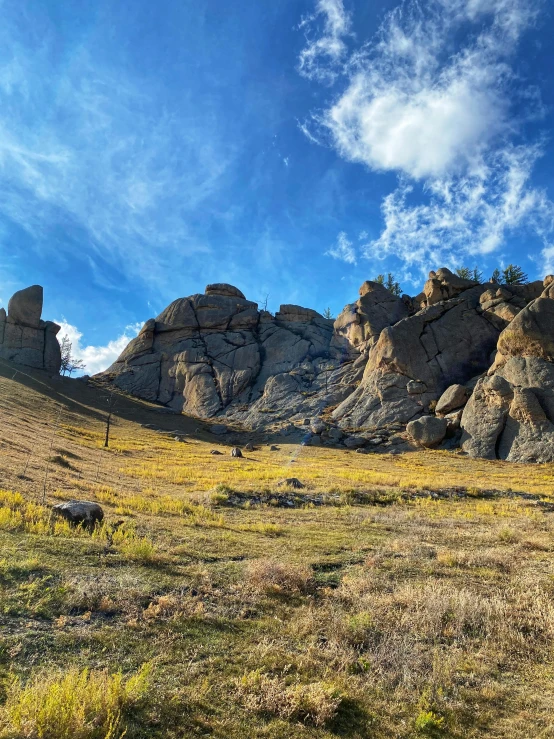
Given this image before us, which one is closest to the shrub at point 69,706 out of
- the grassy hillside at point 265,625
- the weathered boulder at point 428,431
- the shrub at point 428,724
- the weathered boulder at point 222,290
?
the grassy hillside at point 265,625

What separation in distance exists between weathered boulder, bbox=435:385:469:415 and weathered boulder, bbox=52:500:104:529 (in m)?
57.6

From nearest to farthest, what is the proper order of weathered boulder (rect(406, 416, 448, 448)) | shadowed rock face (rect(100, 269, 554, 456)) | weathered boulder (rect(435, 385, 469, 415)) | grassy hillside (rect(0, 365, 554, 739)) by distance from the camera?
grassy hillside (rect(0, 365, 554, 739)), weathered boulder (rect(406, 416, 448, 448)), shadowed rock face (rect(100, 269, 554, 456)), weathered boulder (rect(435, 385, 469, 415))

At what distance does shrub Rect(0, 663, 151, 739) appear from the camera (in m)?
4.35

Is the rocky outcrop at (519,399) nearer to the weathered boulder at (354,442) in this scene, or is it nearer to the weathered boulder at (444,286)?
the weathered boulder at (354,442)

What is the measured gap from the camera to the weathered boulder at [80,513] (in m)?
13.5

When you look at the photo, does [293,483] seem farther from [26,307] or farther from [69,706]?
[26,307]

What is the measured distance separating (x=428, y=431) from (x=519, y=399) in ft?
40.4

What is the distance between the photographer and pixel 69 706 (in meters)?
4.61

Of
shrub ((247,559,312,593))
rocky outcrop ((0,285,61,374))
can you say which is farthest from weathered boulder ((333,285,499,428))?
rocky outcrop ((0,285,61,374))

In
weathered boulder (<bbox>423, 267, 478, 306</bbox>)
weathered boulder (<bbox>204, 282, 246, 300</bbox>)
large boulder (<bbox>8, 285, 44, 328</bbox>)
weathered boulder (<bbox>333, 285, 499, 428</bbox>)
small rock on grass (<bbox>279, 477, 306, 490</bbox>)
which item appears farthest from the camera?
weathered boulder (<bbox>204, 282, 246, 300</bbox>)

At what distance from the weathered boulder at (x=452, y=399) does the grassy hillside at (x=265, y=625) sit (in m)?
45.3

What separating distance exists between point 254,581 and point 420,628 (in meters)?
3.75

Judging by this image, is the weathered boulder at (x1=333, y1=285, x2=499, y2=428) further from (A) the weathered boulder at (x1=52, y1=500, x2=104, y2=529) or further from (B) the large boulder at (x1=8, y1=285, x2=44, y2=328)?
(B) the large boulder at (x1=8, y1=285, x2=44, y2=328)

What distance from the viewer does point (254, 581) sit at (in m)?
9.75
